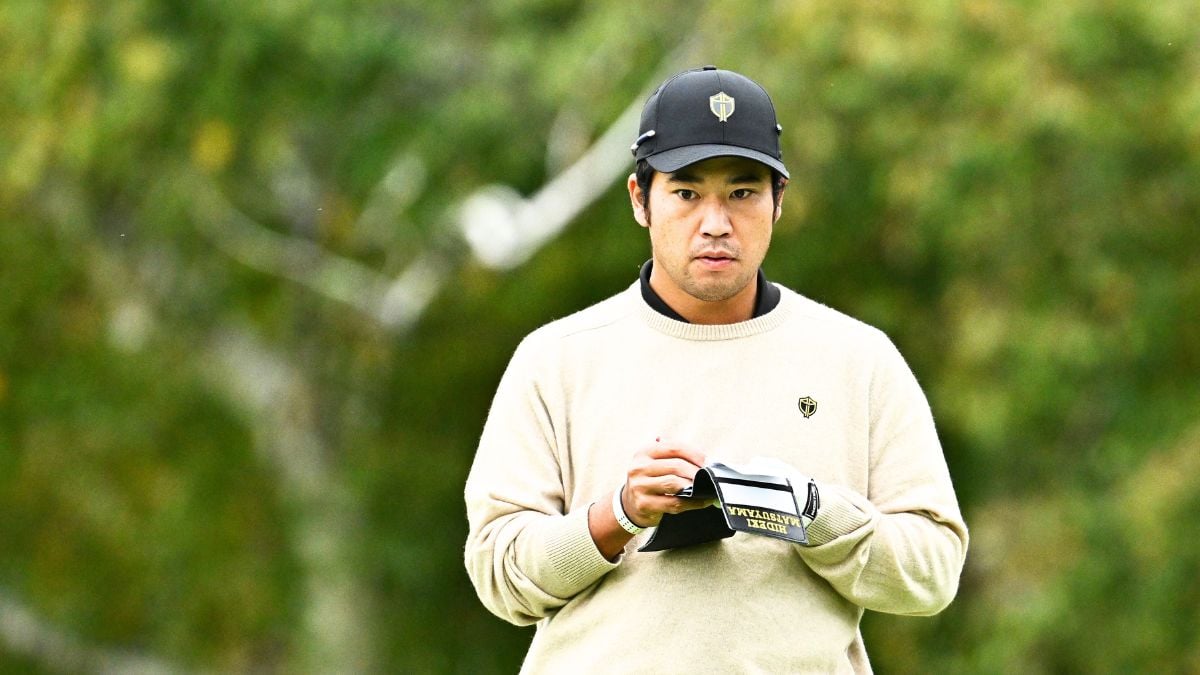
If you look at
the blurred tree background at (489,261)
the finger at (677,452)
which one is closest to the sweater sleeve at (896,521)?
the finger at (677,452)

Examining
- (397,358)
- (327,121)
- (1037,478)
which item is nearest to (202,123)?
(327,121)

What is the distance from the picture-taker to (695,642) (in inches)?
152

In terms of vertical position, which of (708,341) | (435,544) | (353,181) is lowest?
(435,544)

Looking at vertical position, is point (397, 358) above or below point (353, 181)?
below

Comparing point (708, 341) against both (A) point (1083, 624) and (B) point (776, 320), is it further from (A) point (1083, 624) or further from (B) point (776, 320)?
(A) point (1083, 624)

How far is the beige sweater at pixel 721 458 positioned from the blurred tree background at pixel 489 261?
28.4ft

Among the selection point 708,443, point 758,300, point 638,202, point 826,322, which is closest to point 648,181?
point 638,202

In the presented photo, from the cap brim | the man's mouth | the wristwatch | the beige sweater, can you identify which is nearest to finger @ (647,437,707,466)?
the wristwatch

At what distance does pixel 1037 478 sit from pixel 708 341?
38.0 ft

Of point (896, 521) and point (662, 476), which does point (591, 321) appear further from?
point (896, 521)

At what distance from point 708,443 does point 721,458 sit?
0.06m

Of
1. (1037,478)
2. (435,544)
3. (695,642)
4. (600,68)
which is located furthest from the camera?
(435,544)

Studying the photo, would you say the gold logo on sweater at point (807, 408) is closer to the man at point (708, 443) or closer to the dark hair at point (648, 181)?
the man at point (708, 443)

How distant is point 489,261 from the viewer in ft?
50.8
